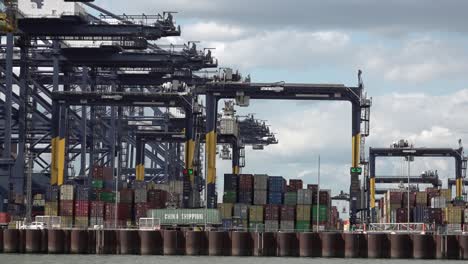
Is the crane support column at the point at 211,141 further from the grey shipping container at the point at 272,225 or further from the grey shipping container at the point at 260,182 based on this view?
the grey shipping container at the point at 272,225

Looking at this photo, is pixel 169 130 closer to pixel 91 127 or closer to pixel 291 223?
pixel 91 127

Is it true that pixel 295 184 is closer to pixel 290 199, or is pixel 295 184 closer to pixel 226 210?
pixel 290 199

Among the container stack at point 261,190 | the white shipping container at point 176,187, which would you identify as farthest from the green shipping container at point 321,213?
the white shipping container at point 176,187

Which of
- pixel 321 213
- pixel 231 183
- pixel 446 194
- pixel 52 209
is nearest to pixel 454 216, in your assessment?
pixel 446 194


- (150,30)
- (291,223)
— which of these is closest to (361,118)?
(291,223)

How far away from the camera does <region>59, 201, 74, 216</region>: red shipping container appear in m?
103

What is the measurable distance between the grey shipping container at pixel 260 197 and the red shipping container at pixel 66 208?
15720 mm

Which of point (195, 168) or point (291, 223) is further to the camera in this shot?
point (195, 168)

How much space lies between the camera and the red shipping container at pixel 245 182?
105500 millimetres

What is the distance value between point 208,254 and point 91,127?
193ft

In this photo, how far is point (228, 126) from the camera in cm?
13225

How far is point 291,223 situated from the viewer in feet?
337

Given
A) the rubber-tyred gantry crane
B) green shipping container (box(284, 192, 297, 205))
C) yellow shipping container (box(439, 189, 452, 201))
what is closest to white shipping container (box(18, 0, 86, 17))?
the rubber-tyred gantry crane

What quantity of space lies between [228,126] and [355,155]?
93.3 feet
